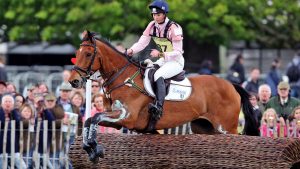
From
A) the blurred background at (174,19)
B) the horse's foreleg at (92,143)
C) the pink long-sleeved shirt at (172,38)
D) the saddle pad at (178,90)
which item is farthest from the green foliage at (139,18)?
the horse's foreleg at (92,143)

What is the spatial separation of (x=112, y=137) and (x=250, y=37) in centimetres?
1682

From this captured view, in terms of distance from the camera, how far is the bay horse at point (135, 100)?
1513cm

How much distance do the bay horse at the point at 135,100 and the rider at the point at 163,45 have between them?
0.78 ft

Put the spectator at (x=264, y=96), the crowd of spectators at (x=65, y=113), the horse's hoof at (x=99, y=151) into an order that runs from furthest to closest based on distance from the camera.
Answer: the spectator at (x=264, y=96) → the crowd of spectators at (x=65, y=113) → the horse's hoof at (x=99, y=151)

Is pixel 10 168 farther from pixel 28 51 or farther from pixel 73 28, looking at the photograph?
pixel 28 51

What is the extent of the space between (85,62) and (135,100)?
0.95 meters

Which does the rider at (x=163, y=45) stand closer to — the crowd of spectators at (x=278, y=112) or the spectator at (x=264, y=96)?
the crowd of spectators at (x=278, y=112)

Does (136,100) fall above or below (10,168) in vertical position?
above

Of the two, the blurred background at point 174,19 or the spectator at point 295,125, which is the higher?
the blurred background at point 174,19

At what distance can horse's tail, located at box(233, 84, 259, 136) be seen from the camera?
17062 mm

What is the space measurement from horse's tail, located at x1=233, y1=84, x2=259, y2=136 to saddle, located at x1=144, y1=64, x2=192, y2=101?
126 centimetres

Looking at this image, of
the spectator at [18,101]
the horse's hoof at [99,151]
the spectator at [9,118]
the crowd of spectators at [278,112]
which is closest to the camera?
the horse's hoof at [99,151]

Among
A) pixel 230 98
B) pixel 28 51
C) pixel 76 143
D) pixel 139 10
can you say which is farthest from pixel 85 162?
pixel 28 51

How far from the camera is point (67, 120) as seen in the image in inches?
682
